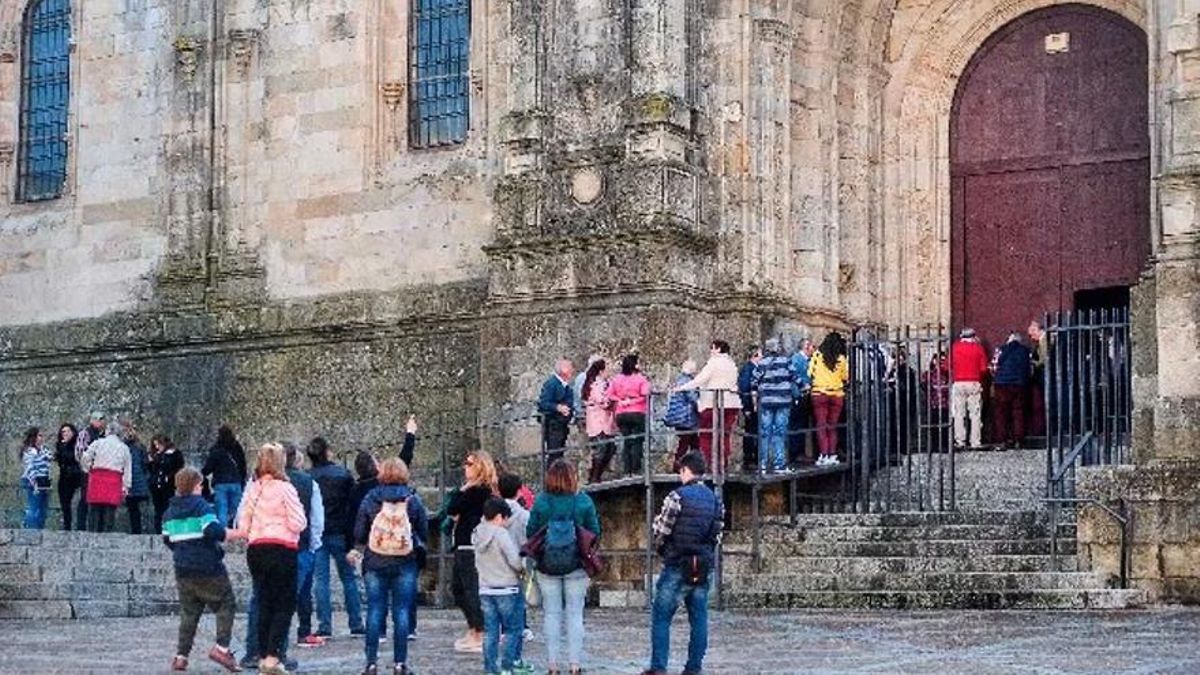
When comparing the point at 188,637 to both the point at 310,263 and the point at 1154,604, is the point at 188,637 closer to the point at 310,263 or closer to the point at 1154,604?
the point at 1154,604

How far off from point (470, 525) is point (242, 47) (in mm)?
14632

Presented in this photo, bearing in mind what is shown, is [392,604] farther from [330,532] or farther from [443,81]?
[443,81]

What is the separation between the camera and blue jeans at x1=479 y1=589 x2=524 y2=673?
46.6 ft

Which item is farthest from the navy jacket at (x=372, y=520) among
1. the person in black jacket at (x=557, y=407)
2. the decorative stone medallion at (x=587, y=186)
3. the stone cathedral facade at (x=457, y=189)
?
the decorative stone medallion at (x=587, y=186)

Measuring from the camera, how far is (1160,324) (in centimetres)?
2016

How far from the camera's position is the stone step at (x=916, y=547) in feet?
66.1

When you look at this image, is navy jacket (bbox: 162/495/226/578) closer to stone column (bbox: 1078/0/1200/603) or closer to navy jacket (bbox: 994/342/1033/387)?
stone column (bbox: 1078/0/1200/603)

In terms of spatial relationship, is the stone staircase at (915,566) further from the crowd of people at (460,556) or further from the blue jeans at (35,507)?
the blue jeans at (35,507)

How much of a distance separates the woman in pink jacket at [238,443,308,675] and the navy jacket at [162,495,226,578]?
70 cm

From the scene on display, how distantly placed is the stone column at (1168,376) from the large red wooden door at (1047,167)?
11.1ft

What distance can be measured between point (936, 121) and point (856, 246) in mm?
1980

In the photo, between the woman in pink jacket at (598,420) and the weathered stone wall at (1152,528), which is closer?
the weathered stone wall at (1152,528)

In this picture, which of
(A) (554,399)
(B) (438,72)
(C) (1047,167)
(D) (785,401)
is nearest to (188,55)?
(B) (438,72)

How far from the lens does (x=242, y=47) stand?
2919 centimetres
